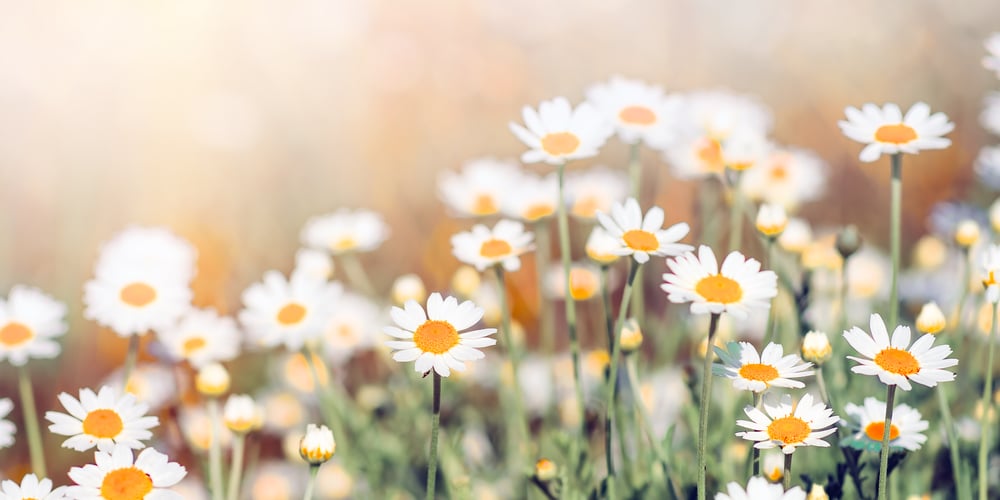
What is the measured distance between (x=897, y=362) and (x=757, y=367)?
161mm

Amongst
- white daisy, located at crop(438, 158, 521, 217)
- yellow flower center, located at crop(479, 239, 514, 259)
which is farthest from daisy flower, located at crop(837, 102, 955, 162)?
white daisy, located at crop(438, 158, 521, 217)

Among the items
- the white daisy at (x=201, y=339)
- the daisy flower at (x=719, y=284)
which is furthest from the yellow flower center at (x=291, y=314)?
the daisy flower at (x=719, y=284)

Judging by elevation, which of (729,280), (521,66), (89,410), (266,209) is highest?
(521,66)

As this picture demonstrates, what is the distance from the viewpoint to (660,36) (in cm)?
379

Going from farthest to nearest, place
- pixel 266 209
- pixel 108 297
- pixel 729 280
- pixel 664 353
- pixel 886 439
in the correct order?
pixel 266 209 < pixel 664 353 < pixel 108 297 < pixel 729 280 < pixel 886 439

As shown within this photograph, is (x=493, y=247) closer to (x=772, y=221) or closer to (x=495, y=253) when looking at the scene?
(x=495, y=253)

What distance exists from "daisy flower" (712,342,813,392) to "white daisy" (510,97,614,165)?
1.49 feet

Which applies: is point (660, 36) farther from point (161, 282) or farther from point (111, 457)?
point (111, 457)

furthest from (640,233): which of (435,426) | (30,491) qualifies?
(30,491)

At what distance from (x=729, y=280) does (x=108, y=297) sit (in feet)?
3.72

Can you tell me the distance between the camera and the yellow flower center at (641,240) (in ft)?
4.50

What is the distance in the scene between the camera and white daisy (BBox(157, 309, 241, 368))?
1.96m

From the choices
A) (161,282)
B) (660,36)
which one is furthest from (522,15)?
(161,282)

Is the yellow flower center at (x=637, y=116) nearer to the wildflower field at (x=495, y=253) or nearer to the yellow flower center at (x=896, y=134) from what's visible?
the wildflower field at (x=495, y=253)
